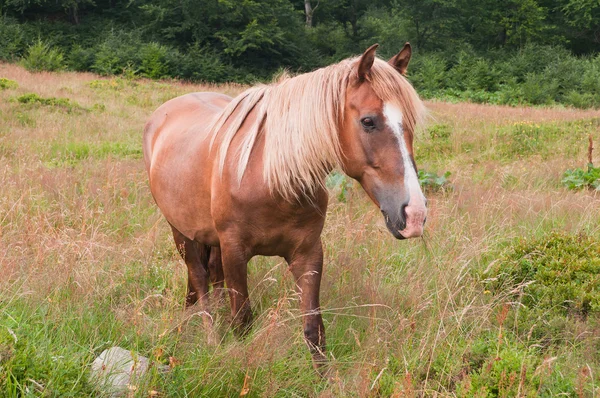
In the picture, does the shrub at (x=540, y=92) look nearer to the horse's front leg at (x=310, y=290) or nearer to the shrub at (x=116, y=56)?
the shrub at (x=116, y=56)

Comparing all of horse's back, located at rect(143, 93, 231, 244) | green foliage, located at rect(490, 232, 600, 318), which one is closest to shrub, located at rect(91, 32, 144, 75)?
horse's back, located at rect(143, 93, 231, 244)

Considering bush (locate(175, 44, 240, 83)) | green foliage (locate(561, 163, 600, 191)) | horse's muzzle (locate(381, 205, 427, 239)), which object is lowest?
bush (locate(175, 44, 240, 83))

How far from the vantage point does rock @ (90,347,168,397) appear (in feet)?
7.34

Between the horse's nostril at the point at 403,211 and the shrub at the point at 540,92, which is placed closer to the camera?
the horse's nostril at the point at 403,211

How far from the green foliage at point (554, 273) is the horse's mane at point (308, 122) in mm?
1487

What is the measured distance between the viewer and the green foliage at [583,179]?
657 cm

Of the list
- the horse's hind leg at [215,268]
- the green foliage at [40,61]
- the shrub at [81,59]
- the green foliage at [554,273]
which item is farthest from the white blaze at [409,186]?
the shrub at [81,59]

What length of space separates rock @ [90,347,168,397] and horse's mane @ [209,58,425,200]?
3.26 feet

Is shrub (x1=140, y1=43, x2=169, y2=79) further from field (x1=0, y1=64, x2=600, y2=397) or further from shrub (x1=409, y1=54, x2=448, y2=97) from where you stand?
field (x1=0, y1=64, x2=600, y2=397)

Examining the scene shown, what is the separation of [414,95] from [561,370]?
5.25 ft

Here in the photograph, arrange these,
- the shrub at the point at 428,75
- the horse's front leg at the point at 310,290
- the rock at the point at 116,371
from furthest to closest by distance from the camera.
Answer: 1. the shrub at the point at 428,75
2. the horse's front leg at the point at 310,290
3. the rock at the point at 116,371

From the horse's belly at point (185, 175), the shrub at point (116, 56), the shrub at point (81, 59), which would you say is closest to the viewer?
the horse's belly at point (185, 175)

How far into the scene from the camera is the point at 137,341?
2541 mm

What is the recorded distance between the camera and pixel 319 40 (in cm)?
3491
